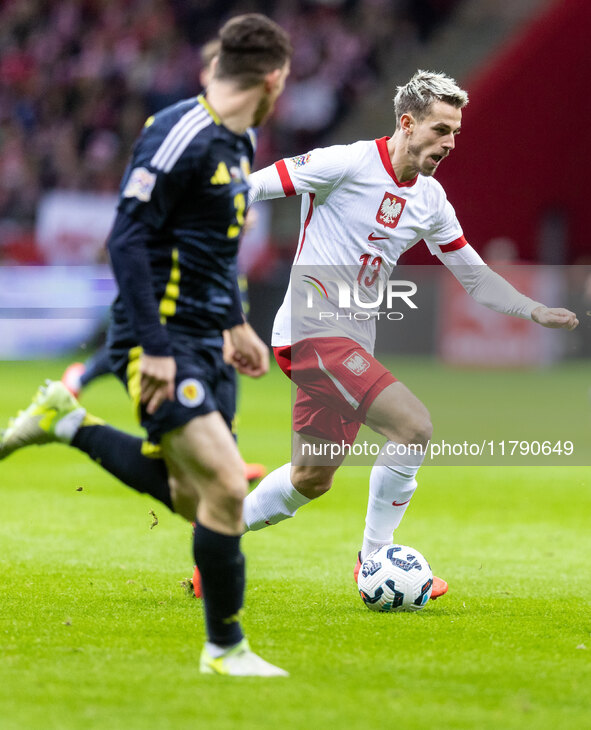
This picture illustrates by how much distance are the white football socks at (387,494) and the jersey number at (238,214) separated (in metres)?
1.74

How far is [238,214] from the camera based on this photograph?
407 centimetres

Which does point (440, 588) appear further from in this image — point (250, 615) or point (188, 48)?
point (188, 48)

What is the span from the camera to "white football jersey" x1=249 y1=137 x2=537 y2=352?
5.70 metres

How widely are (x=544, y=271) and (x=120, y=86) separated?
27.7 feet

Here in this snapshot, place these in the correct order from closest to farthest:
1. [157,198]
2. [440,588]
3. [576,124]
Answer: [157,198], [440,588], [576,124]

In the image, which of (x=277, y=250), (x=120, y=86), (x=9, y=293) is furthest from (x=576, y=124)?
(x=9, y=293)

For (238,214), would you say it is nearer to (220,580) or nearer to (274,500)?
(220,580)

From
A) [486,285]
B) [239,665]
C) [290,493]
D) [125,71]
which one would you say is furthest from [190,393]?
[125,71]

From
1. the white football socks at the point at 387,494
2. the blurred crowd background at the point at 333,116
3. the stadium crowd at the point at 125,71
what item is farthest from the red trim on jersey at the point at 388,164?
the stadium crowd at the point at 125,71

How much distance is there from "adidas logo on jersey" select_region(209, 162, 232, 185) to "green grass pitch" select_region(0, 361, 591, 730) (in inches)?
62.6

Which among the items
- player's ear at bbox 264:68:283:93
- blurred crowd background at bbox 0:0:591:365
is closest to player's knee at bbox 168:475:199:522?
player's ear at bbox 264:68:283:93

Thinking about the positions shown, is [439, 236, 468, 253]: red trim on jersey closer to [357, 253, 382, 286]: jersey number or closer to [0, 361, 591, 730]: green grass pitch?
[357, 253, 382, 286]: jersey number

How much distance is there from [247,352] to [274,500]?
5.20ft

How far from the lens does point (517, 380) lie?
17.9 metres
